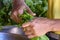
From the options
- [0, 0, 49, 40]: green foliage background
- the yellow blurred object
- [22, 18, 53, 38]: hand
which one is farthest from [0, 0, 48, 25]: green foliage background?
[22, 18, 53, 38]: hand

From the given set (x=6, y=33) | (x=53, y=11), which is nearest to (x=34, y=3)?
(x=6, y=33)

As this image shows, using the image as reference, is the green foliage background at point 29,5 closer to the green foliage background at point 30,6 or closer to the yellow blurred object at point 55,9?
the green foliage background at point 30,6

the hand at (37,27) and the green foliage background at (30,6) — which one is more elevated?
the hand at (37,27)

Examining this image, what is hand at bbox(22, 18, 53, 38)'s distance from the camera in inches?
32.1

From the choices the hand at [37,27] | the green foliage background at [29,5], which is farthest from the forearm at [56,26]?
the green foliage background at [29,5]

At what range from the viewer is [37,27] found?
0.83 meters

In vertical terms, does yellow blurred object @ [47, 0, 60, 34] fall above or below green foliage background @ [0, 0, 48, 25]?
above

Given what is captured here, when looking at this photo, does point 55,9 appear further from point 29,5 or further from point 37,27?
point 29,5

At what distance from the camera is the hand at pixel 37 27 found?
816mm

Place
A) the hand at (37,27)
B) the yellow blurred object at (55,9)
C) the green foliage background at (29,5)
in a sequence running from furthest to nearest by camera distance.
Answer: the green foliage background at (29,5) < the yellow blurred object at (55,9) < the hand at (37,27)

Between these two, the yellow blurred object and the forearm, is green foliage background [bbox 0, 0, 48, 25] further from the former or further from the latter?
the forearm

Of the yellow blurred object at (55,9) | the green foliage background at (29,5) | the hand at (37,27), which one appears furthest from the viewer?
the green foliage background at (29,5)

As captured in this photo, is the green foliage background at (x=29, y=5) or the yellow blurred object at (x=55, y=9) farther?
the green foliage background at (x=29, y=5)

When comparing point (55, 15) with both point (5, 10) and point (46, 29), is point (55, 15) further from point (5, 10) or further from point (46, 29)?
point (5, 10)
